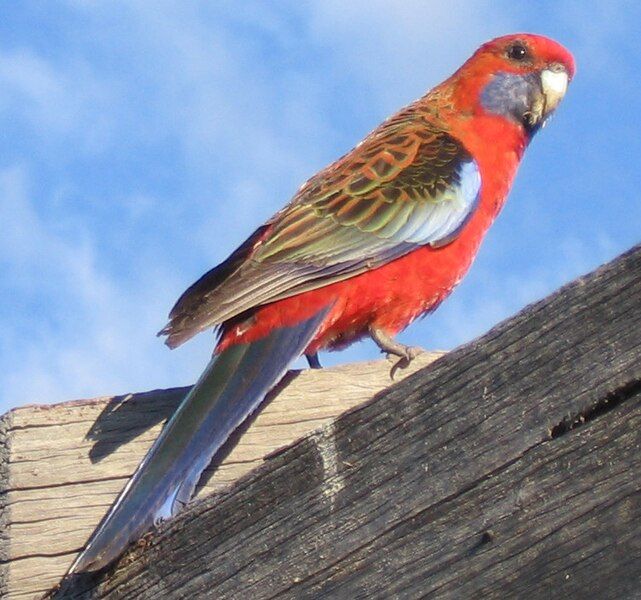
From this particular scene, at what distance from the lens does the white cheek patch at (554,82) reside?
17.7ft

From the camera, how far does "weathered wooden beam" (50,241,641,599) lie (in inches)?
70.8

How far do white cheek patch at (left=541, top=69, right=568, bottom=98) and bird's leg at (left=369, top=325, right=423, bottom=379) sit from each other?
71.9 inches

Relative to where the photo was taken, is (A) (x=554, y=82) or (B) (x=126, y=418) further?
(A) (x=554, y=82)

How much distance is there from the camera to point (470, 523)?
6.42ft

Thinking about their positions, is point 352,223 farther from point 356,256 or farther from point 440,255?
point 440,255

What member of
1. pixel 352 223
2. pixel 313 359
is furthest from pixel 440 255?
pixel 313 359

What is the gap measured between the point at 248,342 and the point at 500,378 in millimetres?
1587

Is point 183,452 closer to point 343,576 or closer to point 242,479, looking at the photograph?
point 242,479

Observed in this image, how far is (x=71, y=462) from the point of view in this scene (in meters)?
2.71

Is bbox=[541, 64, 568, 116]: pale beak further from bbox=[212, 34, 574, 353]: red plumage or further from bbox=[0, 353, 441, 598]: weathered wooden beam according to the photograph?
bbox=[0, 353, 441, 598]: weathered wooden beam

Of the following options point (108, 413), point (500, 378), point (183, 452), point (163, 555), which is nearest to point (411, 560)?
point (500, 378)

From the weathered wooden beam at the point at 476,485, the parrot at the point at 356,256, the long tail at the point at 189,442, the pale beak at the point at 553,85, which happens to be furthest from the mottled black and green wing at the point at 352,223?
the weathered wooden beam at the point at 476,485

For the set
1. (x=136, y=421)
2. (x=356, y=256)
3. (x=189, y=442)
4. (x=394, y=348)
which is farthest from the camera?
(x=356, y=256)

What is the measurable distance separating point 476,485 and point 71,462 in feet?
3.59
